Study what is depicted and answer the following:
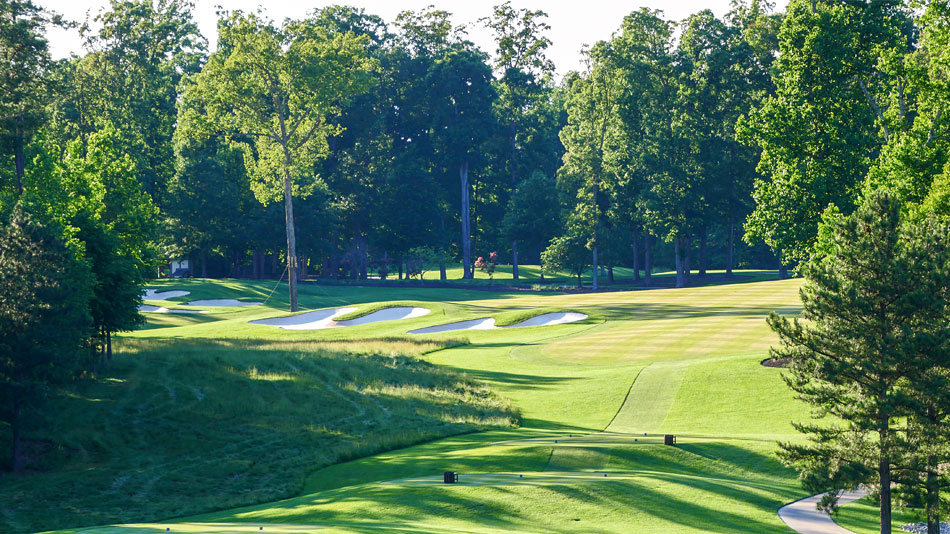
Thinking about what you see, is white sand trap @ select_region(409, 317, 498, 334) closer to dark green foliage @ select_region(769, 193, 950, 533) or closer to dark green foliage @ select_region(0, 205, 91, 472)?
dark green foliage @ select_region(0, 205, 91, 472)

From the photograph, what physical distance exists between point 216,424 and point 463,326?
1144 inches

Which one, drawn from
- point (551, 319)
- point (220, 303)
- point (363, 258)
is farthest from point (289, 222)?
point (363, 258)

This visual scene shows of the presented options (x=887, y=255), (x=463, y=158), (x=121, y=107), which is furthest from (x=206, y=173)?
(x=887, y=255)

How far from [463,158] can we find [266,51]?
45.8 m

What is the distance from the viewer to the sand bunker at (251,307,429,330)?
206 feet

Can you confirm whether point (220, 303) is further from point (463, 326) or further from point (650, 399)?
point (650, 399)

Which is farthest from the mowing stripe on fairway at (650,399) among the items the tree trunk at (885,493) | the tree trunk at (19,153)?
the tree trunk at (19,153)

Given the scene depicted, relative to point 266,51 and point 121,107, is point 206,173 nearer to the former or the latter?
point 121,107

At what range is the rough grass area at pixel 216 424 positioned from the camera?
24906mm

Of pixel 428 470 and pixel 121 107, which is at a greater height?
pixel 121 107

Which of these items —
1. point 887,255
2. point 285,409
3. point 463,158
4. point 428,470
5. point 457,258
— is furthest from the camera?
point 457,258

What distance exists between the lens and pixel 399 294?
90.7 metres

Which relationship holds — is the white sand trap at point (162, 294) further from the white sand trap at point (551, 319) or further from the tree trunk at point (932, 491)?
the tree trunk at point (932, 491)

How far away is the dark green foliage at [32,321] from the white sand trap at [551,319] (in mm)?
32810
